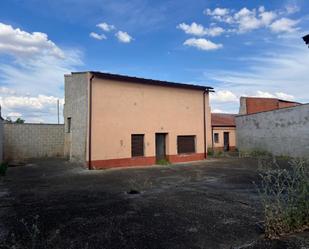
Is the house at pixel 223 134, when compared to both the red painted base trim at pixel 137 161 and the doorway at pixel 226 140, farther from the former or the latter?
the red painted base trim at pixel 137 161

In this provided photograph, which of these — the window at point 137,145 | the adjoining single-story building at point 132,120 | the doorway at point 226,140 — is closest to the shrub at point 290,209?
the adjoining single-story building at point 132,120

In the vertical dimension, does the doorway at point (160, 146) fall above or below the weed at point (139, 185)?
above

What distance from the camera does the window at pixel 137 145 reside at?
16.5 metres

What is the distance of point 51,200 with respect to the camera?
7719mm

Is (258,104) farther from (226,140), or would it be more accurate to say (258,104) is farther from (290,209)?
(290,209)

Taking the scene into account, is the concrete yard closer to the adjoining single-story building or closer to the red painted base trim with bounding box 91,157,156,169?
the red painted base trim with bounding box 91,157,156,169

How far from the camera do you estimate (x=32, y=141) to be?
63.1 ft

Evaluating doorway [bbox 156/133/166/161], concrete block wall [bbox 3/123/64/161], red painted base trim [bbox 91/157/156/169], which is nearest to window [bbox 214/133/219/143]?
doorway [bbox 156/133/166/161]

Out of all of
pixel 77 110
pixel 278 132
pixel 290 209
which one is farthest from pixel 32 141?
pixel 278 132

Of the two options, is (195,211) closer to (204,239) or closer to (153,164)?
(204,239)

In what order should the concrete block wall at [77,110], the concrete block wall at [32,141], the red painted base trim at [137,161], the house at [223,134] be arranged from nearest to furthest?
1. the red painted base trim at [137,161]
2. the concrete block wall at [77,110]
3. the concrete block wall at [32,141]
4. the house at [223,134]

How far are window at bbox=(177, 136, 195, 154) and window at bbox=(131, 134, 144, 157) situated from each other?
114 inches

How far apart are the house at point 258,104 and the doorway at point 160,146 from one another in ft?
56.0

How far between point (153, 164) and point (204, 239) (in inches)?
488
